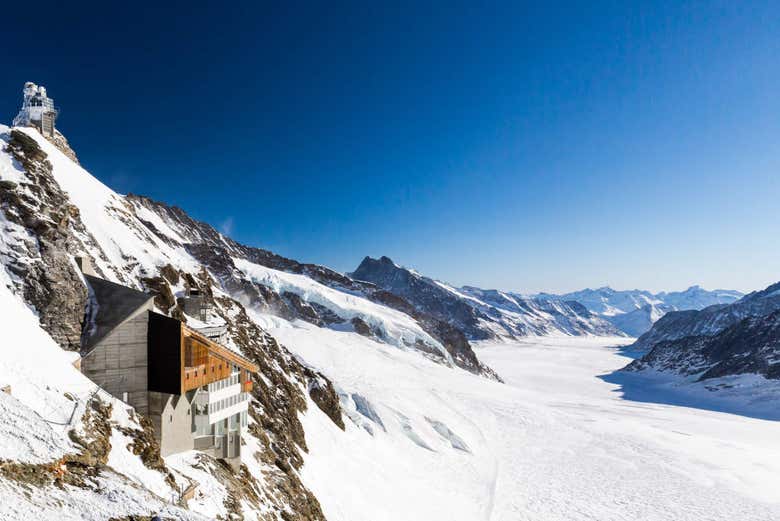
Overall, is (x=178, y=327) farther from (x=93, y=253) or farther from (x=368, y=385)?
(x=368, y=385)

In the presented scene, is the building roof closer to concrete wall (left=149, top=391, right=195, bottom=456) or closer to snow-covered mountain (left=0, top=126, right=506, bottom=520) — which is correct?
snow-covered mountain (left=0, top=126, right=506, bottom=520)

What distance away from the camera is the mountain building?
1948 cm

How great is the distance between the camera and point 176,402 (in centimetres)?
2069

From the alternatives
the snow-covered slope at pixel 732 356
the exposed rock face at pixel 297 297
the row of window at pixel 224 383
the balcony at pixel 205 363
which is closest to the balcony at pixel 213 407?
the row of window at pixel 224 383

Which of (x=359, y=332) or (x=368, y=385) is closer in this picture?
(x=368, y=385)

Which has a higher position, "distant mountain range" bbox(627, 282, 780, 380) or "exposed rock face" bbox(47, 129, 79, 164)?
"exposed rock face" bbox(47, 129, 79, 164)

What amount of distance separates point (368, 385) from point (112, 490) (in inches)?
2420

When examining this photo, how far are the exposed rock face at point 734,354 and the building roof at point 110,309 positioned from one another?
6795 inches

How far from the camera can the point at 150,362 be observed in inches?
786

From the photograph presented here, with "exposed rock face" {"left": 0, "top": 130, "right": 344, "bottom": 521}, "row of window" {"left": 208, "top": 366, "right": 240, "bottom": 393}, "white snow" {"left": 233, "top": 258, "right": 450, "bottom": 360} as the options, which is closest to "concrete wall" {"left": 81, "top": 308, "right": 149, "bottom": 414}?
"exposed rock face" {"left": 0, "top": 130, "right": 344, "bottom": 521}

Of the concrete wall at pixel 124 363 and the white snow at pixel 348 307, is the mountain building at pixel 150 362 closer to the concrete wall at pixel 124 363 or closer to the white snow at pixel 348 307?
the concrete wall at pixel 124 363

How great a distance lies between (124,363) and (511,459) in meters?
48.3

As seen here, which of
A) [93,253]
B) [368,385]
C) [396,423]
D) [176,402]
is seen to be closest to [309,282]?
[368,385]

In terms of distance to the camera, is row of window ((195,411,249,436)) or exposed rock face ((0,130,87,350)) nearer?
exposed rock face ((0,130,87,350))
